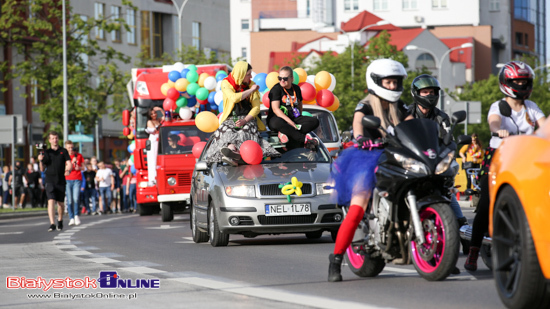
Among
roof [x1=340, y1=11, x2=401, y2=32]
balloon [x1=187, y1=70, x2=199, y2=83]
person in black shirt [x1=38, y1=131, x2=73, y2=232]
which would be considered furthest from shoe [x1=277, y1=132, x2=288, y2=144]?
roof [x1=340, y1=11, x2=401, y2=32]

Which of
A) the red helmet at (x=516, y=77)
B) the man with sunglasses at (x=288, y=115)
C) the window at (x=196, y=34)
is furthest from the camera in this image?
the window at (x=196, y=34)

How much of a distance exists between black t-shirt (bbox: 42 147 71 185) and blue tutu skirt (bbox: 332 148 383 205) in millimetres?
12294

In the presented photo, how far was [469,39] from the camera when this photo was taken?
361ft

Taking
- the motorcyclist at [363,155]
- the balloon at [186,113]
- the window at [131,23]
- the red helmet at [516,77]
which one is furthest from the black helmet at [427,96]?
the window at [131,23]

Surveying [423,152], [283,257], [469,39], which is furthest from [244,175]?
[469,39]

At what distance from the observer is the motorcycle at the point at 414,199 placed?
8312 millimetres

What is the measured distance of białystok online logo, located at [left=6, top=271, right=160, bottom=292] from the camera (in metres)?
9.31

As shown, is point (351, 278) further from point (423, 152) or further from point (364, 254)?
point (423, 152)

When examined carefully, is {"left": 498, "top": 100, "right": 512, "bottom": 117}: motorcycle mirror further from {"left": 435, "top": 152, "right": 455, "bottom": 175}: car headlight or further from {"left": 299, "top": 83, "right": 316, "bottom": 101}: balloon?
{"left": 299, "top": 83, "right": 316, "bottom": 101}: balloon

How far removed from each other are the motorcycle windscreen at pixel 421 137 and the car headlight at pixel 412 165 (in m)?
0.04

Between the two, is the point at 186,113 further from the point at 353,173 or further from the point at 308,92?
the point at 353,173

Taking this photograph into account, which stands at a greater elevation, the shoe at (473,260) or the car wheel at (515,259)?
the car wheel at (515,259)

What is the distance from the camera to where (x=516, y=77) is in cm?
914

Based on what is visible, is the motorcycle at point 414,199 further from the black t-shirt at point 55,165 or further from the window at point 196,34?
the window at point 196,34
